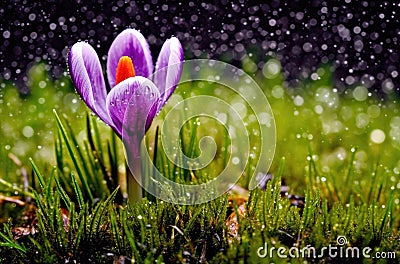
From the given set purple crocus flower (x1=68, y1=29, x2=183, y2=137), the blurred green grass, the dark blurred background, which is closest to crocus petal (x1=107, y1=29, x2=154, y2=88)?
purple crocus flower (x1=68, y1=29, x2=183, y2=137)

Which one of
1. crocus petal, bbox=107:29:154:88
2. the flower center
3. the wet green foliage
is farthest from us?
crocus petal, bbox=107:29:154:88

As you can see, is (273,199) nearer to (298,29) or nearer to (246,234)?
(246,234)

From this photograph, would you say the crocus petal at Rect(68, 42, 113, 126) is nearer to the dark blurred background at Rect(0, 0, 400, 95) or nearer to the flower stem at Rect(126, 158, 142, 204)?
the flower stem at Rect(126, 158, 142, 204)

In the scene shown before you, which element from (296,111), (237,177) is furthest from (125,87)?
(296,111)

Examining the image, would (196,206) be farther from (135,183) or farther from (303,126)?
(303,126)

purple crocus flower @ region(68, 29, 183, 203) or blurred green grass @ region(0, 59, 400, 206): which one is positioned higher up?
blurred green grass @ region(0, 59, 400, 206)

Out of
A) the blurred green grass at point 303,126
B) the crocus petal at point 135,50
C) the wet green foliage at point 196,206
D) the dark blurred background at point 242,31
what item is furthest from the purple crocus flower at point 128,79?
the dark blurred background at point 242,31

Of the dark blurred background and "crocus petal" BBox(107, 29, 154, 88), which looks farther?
the dark blurred background
